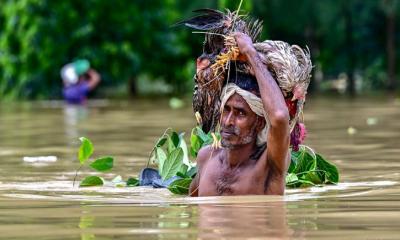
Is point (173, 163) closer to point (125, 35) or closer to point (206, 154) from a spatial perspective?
point (206, 154)

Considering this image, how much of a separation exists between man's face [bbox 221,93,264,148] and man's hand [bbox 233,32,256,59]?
0.26m

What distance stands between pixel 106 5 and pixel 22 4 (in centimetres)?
289

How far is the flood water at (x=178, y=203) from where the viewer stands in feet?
21.6

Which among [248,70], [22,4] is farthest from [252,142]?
[22,4]

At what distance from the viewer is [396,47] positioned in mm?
46906

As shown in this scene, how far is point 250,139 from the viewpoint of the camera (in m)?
7.97

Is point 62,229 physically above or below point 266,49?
below

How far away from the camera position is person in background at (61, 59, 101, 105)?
110 feet

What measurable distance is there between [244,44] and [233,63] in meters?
0.19

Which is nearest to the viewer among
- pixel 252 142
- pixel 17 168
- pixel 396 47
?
pixel 252 142

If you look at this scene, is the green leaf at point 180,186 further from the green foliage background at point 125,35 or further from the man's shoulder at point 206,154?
the green foliage background at point 125,35

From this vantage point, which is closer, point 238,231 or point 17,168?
point 238,231

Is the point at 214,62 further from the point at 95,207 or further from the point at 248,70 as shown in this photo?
the point at 95,207

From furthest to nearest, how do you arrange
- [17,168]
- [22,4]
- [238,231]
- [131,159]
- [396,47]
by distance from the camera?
[396,47] → [22,4] → [131,159] → [17,168] → [238,231]
